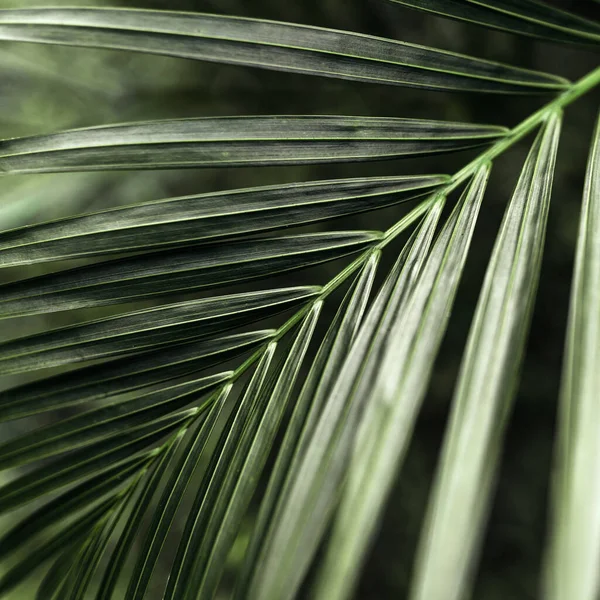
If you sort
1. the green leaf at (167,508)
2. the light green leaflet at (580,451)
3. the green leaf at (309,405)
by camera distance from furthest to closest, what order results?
the green leaf at (167,508) → the green leaf at (309,405) → the light green leaflet at (580,451)

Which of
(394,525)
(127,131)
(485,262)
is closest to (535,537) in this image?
(394,525)

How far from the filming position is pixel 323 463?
0.40 metres

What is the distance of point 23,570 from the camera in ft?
1.80

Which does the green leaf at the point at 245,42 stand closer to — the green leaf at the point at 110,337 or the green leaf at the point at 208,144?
the green leaf at the point at 208,144

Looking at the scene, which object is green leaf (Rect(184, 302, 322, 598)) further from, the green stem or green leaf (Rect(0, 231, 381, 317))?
the green stem

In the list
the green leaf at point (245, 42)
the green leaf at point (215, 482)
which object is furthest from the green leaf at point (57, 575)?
the green leaf at point (245, 42)

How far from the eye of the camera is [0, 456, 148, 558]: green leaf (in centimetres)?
54

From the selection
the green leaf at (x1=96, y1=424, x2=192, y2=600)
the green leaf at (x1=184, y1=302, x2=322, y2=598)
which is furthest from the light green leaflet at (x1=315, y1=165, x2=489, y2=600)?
the green leaf at (x1=96, y1=424, x2=192, y2=600)

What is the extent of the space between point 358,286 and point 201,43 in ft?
0.93

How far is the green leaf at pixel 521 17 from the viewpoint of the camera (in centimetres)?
52

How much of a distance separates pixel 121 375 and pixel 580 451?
1.40ft

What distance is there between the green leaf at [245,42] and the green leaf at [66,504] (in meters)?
0.44

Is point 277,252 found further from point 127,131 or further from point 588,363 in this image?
point 588,363

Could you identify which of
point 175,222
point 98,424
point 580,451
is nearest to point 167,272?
point 175,222
